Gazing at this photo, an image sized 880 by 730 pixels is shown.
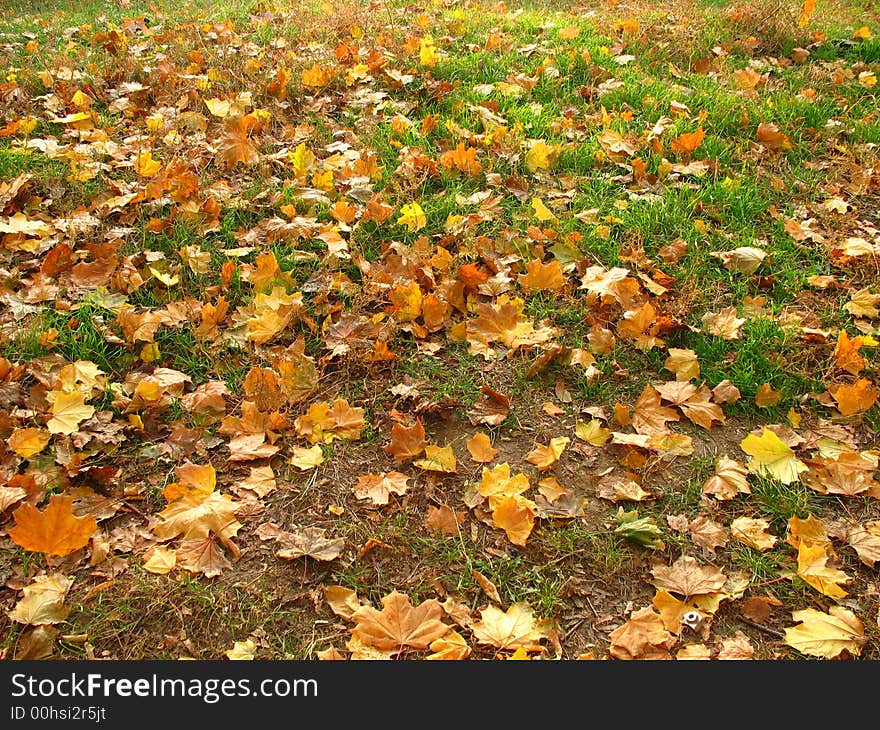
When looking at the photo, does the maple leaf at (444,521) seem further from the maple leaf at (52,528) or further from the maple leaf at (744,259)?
the maple leaf at (744,259)

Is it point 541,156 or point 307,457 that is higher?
point 541,156

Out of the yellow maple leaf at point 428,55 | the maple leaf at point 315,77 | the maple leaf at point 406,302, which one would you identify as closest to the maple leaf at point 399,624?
the maple leaf at point 406,302

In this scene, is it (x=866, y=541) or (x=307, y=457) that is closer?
(x=866, y=541)

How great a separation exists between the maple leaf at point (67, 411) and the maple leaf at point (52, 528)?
16.5 inches

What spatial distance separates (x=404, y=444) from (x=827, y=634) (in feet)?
4.42

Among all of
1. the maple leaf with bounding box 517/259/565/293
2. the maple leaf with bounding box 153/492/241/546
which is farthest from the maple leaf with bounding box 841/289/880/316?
the maple leaf with bounding box 153/492/241/546

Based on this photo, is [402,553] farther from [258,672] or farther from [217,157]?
[217,157]

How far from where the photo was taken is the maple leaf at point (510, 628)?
189cm

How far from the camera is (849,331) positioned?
112 inches

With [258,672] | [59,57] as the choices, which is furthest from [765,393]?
[59,57]

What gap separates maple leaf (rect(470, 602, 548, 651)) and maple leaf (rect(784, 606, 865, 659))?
673 millimetres

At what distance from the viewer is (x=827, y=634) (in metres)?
1.89

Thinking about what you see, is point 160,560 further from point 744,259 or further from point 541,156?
point 541,156

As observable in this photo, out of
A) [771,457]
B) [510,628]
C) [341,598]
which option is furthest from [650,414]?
[341,598]
